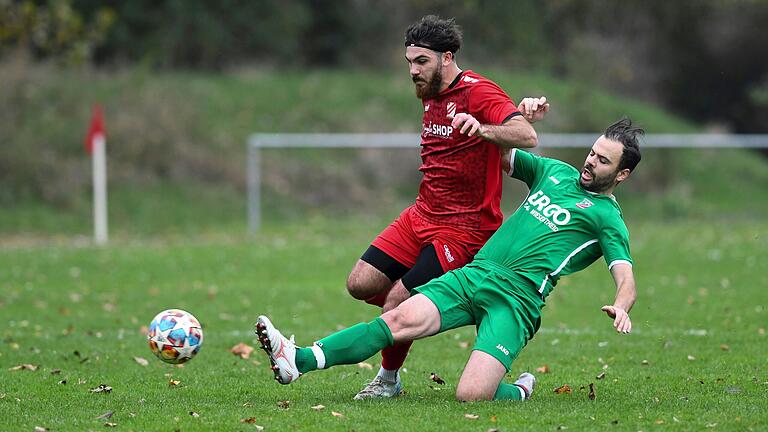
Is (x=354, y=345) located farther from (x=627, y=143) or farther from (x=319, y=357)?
(x=627, y=143)

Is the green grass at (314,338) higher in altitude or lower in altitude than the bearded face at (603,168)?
lower

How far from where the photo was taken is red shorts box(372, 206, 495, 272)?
741 cm

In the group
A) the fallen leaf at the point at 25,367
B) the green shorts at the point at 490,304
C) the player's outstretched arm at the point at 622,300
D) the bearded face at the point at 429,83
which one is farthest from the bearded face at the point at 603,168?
the fallen leaf at the point at 25,367

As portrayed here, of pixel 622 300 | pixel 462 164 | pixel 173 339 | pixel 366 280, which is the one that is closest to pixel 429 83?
pixel 462 164

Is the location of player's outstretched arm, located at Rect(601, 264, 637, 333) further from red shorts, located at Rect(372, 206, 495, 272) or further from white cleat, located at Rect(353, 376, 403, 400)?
white cleat, located at Rect(353, 376, 403, 400)

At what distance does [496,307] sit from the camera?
23.4 ft

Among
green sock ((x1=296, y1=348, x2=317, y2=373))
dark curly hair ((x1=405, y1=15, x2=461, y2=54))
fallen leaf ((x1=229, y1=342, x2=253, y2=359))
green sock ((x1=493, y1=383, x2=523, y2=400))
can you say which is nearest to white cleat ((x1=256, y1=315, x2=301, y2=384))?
green sock ((x1=296, y1=348, x2=317, y2=373))

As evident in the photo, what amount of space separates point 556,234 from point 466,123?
1.01m

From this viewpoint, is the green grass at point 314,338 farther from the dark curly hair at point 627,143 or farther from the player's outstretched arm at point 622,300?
the dark curly hair at point 627,143

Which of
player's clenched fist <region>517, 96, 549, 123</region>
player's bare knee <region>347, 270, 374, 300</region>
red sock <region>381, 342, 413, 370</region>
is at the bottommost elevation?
red sock <region>381, 342, 413, 370</region>

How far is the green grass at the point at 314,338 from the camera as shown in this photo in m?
6.59

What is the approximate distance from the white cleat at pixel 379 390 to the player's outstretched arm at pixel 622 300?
65.4 inches

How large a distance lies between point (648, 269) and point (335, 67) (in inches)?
868

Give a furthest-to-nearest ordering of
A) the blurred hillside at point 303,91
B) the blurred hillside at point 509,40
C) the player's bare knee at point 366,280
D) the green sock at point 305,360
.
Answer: the blurred hillside at point 509,40 < the blurred hillside at point 303,91 < the player's bare knee at point 366,280 < the green sock at point 305,360
